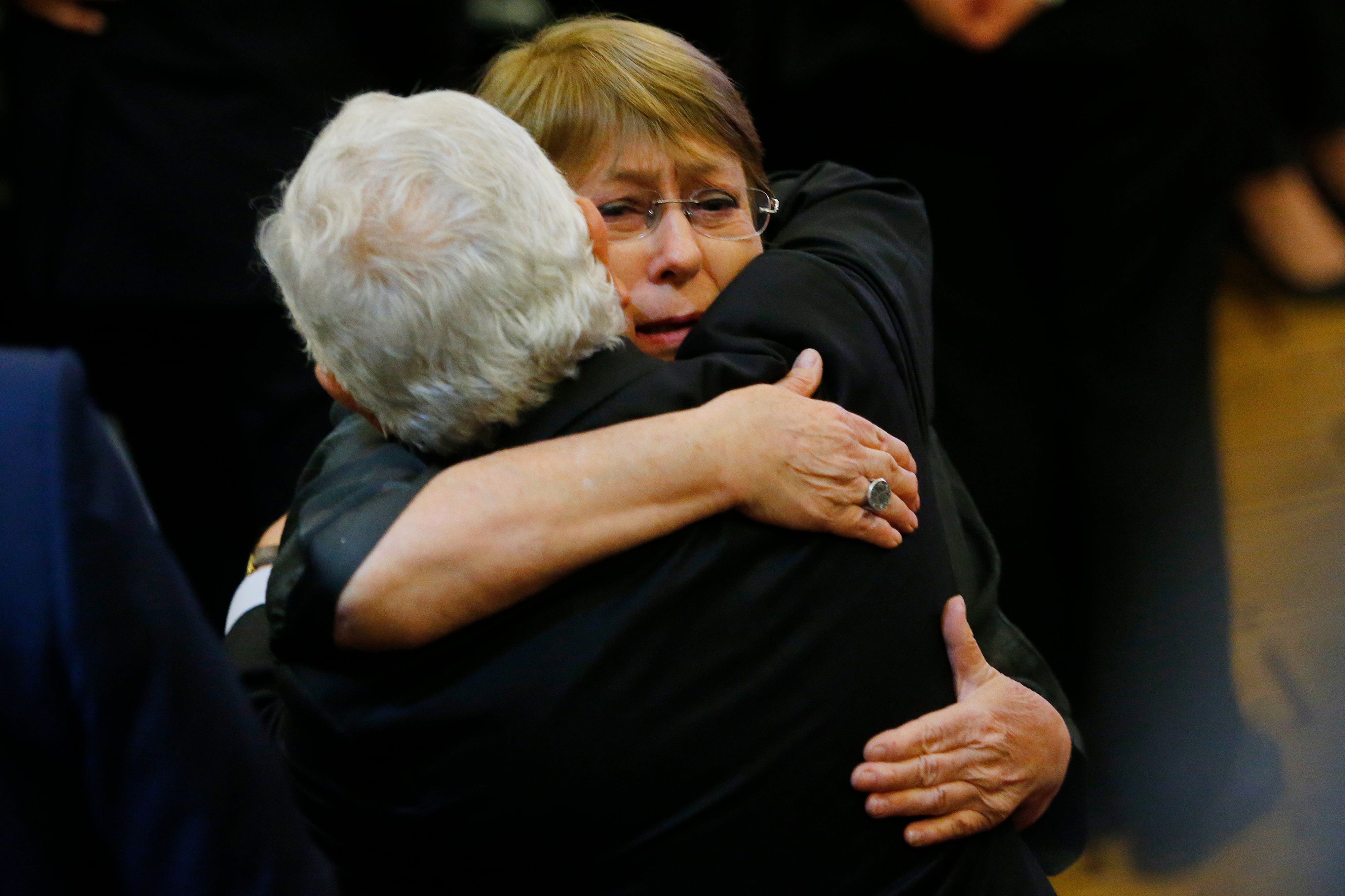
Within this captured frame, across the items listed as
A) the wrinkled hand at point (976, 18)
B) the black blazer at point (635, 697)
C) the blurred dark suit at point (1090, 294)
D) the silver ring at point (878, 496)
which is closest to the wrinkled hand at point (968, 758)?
the black blazer at point (635, 697)

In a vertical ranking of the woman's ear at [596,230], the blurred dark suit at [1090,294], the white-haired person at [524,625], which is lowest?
the blurred dark suit at [1090,294]

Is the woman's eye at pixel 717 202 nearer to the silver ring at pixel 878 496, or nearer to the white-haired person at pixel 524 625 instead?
the white-haired person at pixel 524 625

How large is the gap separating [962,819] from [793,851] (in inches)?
7.9

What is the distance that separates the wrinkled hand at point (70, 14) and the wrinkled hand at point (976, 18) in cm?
147

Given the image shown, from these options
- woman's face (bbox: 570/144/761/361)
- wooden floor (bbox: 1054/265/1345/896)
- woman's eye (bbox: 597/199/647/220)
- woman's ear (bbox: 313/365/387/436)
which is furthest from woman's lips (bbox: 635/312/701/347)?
wooden floor (bbox: 1054/265/1345/896)

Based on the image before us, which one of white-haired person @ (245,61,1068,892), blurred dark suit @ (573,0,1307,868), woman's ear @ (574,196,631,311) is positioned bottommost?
blurred dark suit @ (573,0,1307,868)

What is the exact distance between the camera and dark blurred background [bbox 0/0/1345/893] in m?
2.51

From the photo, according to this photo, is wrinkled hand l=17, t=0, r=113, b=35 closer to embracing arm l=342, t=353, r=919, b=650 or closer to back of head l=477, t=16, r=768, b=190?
back of head l=477, t=16, r=768, b=190

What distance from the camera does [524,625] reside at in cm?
118

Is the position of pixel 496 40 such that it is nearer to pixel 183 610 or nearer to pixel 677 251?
pixel 677 251

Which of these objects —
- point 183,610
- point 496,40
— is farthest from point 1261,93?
point 183,610

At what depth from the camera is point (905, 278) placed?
4.96 feet

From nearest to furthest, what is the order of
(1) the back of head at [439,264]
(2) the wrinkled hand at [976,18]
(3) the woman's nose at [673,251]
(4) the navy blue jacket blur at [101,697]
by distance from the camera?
(4) the navy blue jacket blur at [101,697] < (1) the back of head at [439,264] < (3) the woman's nose at [673,251] < (2) the wrinkled hand at [976,18]

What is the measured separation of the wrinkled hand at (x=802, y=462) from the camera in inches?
48.4
